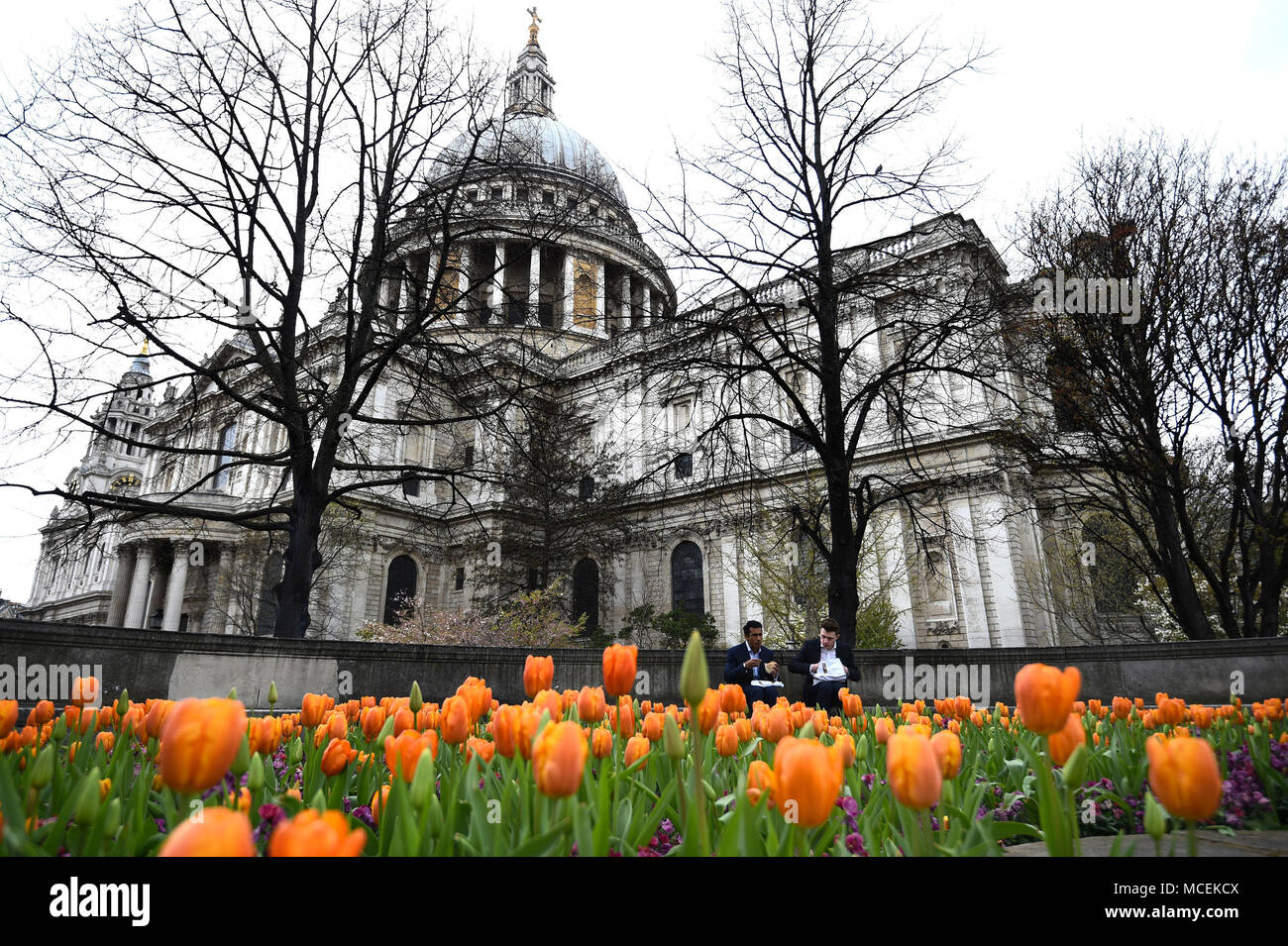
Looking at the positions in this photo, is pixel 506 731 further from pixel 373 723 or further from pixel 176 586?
pixel 176 586

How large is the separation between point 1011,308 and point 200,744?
44.8 feet

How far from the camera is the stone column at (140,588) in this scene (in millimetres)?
40938

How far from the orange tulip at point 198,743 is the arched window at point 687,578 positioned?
3473cm

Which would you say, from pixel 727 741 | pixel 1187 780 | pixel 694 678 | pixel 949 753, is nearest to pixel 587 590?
pixel 727 741

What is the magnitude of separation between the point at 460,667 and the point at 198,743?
8.06 m

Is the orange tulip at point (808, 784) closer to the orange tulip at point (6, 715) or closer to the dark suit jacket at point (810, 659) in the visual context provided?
the orange tulip at point (6, 715)

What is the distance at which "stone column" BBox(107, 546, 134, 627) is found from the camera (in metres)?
42.1

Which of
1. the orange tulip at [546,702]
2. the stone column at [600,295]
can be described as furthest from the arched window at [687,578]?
the orange tulip at [546,702]

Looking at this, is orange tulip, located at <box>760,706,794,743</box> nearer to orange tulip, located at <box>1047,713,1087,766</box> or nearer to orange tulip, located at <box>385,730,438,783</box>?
orange tulip, located at <box>1047,713,1087,766</box>

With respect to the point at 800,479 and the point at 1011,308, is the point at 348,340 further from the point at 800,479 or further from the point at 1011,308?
the point at 800,479

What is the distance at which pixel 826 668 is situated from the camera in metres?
→ 8.03

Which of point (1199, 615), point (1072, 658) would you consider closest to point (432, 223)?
point (1072, 658)

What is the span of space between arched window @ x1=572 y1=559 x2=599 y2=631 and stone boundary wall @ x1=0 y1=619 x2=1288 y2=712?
81.6 ft
